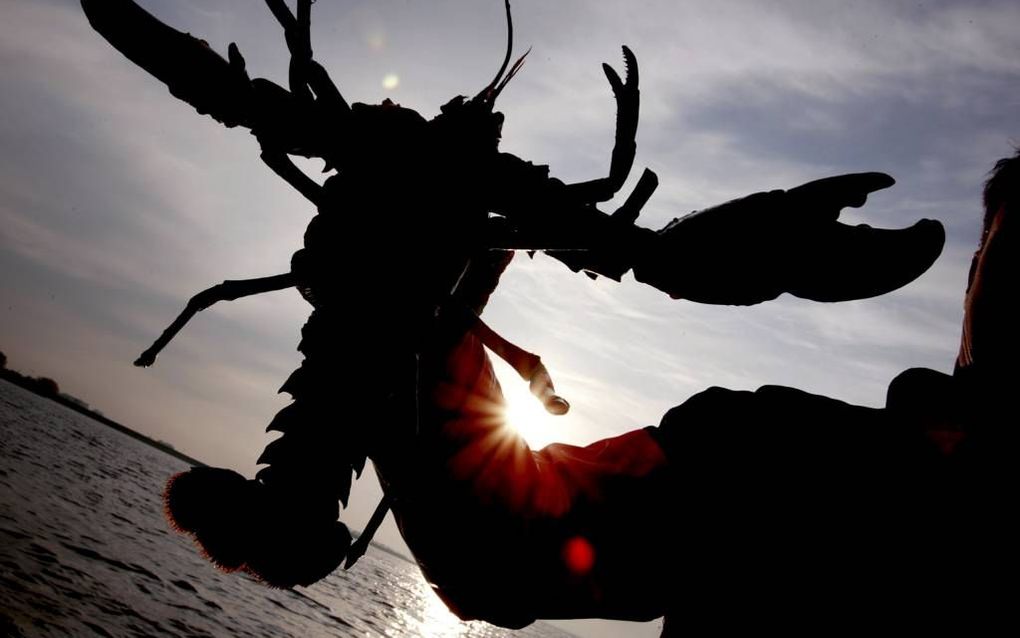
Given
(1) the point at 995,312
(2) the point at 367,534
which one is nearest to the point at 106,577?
(2) the point at 367,534

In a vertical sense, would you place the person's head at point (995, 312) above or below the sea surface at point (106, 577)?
above

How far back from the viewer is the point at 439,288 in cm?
136

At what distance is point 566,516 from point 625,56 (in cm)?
173

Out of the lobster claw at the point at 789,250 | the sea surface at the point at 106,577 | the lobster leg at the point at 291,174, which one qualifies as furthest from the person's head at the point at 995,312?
the sea surface at the point at 106,577

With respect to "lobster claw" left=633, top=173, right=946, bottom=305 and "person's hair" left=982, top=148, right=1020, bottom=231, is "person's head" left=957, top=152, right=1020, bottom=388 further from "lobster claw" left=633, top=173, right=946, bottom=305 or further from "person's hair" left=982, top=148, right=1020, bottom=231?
"lobster claw" left=633, top=173, right=946, bottom=305

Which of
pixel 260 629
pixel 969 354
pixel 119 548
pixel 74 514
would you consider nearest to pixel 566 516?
pixel 969 354

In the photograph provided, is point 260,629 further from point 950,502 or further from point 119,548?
point 950,502

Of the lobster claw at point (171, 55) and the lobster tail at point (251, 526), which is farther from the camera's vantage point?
the lobster claw at point (171, 55)

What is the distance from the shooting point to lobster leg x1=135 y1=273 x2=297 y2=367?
63.9 inches

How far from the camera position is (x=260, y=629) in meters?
20.3

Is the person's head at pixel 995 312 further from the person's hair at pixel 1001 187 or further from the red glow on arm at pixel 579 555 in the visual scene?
the red glow on arm at pixel 579 555

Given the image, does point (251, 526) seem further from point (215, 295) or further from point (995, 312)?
point (995, 312)

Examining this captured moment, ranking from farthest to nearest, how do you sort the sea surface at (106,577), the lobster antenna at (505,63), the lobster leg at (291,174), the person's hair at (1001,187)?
the sea surface at (106,577) → the person's hair at (1001,187) → the lobster antenna at (505,63) → the lobster leg at (291,174)

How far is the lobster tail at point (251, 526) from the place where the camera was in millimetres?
1162
